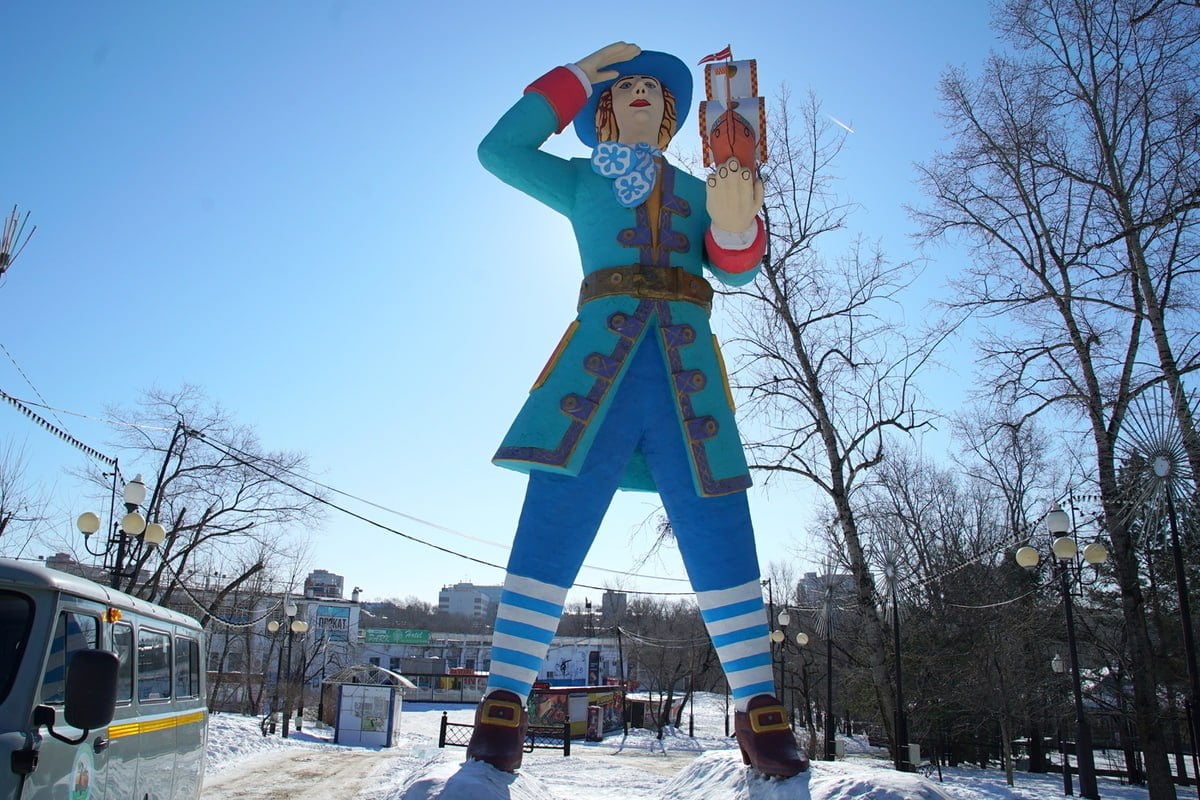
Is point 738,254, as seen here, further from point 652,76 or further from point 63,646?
point 63,646

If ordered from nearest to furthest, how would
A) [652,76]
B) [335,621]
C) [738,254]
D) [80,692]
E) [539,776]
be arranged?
[80,692]
[738,254]
[652,76]
[539,776]
[335,621]

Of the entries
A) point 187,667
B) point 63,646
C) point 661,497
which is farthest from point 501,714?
point 187,667

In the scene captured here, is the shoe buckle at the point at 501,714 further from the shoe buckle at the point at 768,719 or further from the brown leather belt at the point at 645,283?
the brown leather belt at the point at 645,283

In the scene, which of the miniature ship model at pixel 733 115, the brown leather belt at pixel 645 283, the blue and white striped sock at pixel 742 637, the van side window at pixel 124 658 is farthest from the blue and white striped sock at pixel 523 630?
the miniature ship model at pixel 733 115

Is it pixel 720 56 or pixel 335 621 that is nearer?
pixel 720 56

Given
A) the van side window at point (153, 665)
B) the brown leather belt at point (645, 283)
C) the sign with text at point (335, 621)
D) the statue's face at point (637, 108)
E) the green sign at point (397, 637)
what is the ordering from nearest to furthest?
Result: the brown leather belt at point (645, 283), the van side window at point (153, 665), the statue's face at point (637, 108), the sign with text at point (335, 621), the green sign at point (397, 637)

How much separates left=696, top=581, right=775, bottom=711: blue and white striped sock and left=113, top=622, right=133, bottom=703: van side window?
2823 millimetres

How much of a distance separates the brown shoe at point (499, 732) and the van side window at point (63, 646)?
1.65m

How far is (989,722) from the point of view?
26125mm

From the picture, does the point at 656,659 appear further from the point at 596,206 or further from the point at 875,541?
the point at 596,206

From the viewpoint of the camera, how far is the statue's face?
4945 mm

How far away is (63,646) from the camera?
135 inches

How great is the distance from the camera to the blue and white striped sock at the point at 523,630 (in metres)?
3.98

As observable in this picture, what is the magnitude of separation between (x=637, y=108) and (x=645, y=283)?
3.95ft
